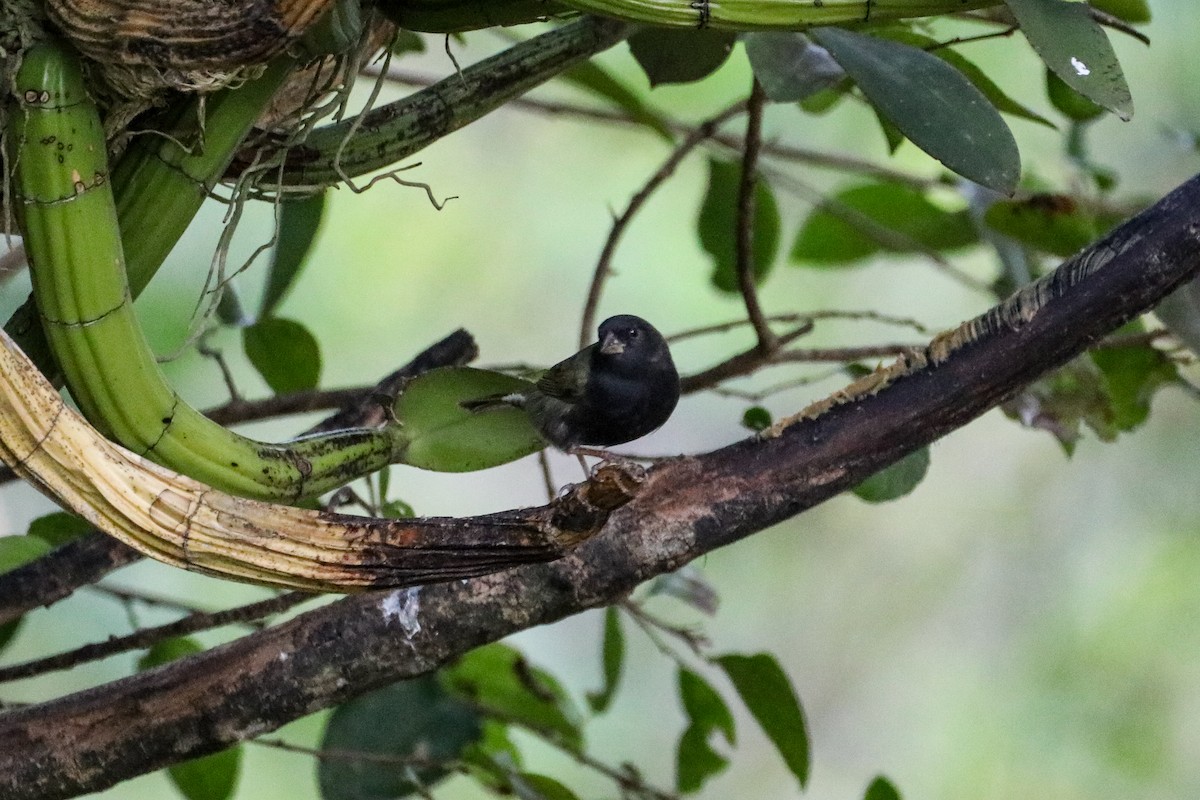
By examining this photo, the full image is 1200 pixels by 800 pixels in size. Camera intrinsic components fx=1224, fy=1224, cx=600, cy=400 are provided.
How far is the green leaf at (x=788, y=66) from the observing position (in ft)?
2.35

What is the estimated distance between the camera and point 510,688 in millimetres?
1146

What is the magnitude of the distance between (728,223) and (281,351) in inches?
17.1

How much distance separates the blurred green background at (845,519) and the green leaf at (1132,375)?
4.66 ft

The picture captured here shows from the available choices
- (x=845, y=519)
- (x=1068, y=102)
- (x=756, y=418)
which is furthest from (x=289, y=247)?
(x=845, y=519)

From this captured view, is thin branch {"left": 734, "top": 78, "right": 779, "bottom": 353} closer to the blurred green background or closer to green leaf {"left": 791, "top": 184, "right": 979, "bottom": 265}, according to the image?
green leaf {"left": 791, "top": 184, "right": 979, "bottom": 265}

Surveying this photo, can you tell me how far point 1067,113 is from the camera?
3.09ft

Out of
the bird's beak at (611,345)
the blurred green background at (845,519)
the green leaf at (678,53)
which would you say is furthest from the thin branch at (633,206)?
the blurred green background at (845,519)

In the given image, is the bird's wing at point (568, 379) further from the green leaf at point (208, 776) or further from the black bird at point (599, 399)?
the green leaf at point (208, 776)

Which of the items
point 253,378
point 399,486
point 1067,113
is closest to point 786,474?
point 1067,113

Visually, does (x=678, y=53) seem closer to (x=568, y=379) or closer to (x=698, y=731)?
(x=568, y=379)

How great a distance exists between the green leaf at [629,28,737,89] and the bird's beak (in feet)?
0.64

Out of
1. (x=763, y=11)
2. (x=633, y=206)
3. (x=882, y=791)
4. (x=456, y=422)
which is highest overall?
(x=633, y=206)

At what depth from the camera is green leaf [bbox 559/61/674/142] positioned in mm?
1044

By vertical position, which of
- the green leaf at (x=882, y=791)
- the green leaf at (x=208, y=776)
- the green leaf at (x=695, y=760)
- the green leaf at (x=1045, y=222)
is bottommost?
the green leaf at (x=882, y=791)
